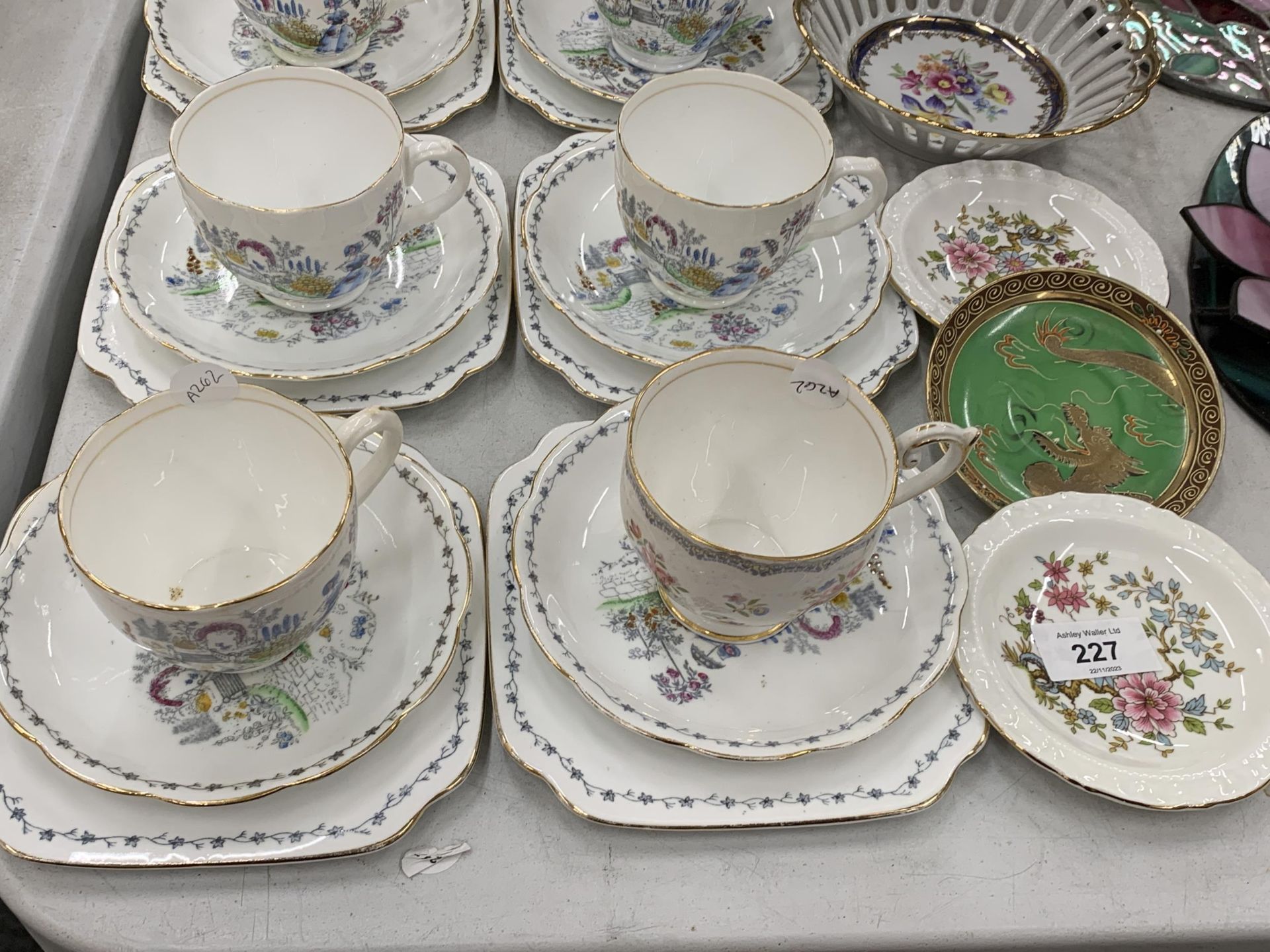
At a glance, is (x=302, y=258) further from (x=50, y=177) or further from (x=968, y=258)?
(x=968, y=258)

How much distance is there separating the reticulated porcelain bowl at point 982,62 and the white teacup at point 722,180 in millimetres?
138

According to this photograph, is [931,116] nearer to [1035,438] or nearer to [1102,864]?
[1035,438]

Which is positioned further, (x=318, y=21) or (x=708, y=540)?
(x=318, y=21)

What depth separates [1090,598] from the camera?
0.85 metres

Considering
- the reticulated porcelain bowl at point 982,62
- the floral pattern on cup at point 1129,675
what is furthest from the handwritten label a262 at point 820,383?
the reticulated porcelain bowl at point 982,62

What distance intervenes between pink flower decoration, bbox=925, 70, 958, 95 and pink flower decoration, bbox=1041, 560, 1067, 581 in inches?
25.4

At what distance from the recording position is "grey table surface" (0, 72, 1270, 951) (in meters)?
0.67

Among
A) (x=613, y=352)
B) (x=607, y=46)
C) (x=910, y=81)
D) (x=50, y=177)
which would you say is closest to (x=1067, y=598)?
(x=613, y=352)

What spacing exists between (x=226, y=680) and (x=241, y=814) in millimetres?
100

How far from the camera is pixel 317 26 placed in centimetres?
107

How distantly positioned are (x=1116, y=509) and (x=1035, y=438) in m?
0.11

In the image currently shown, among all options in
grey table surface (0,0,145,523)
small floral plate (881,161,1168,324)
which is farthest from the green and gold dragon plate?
grey table surface (0,0,145,523)

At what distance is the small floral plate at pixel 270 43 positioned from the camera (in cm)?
110

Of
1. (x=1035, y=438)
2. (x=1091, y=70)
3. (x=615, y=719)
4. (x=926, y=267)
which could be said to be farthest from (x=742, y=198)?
(x=615, y=719)
